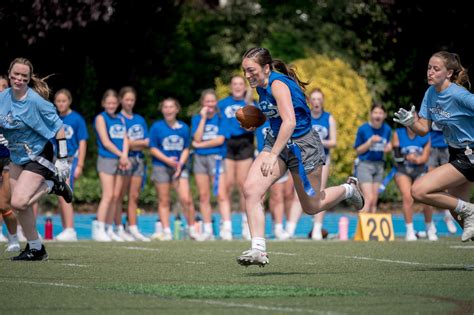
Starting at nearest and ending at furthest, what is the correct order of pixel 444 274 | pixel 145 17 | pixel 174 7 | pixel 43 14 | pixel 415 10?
pixel 444 274, pixel 415 10, pixel 43 14, pixel 145 17, pixel 174 7

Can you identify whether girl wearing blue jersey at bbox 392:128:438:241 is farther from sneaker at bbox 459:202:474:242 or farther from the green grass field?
sneaker at bbox 459:202:474:242

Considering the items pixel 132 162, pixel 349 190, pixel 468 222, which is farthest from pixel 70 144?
pixel 468 222

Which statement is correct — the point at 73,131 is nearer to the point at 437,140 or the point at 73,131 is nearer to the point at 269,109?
the point at 437,140

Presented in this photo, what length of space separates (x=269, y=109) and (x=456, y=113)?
179 cm

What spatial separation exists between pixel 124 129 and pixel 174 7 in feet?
49.8

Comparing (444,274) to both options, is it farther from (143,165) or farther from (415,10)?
(415,10)

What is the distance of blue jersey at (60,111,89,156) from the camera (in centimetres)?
1705

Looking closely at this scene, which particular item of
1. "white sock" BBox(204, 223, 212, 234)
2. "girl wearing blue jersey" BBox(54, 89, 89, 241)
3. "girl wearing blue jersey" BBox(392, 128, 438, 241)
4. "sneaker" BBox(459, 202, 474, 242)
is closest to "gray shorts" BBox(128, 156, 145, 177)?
"girl wearing blue jersey" BBox(54, 89, 89, 241)

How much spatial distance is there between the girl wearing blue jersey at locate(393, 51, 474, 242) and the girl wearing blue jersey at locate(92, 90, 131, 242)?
7309 mm

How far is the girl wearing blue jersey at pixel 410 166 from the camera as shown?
17.8 meters

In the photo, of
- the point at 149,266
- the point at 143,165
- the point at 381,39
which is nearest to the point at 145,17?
the point at 381,39

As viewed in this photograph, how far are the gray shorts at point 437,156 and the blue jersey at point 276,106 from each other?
7540 millimetres

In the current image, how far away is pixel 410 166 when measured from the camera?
1795 cm

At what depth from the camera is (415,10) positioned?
2294 cm
